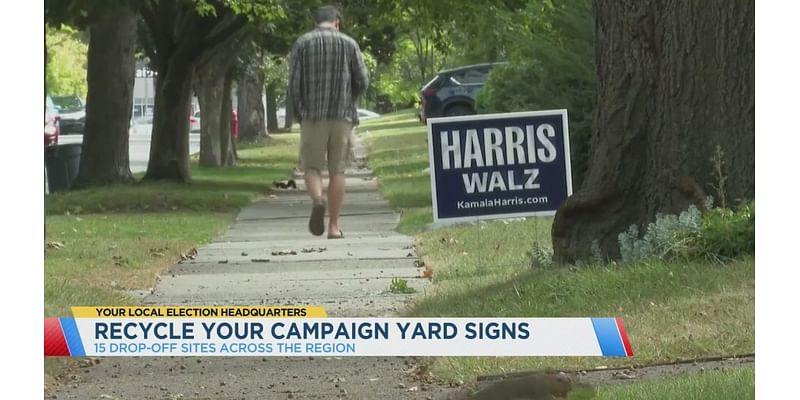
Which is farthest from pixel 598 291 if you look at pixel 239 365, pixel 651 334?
pixel 239 365

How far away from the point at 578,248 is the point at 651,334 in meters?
2.08

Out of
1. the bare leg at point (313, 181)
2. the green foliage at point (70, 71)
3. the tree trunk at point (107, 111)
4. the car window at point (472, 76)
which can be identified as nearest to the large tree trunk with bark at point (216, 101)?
the green foliage at point (70, 71)

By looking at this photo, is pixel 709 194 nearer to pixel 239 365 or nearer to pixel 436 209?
pixel 436 209

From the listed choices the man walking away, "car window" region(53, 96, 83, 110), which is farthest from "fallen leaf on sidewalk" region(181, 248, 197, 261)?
"car window" region(53, 96, 83, 110)

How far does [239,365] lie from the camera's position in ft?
23.4

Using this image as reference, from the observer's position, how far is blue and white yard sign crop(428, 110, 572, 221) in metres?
8.10

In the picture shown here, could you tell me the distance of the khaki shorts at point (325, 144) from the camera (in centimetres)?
721

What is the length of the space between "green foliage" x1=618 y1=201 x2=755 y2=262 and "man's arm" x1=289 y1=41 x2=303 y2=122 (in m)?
2.24

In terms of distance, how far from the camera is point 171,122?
22.4 metres

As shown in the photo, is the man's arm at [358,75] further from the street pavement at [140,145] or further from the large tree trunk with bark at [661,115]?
the street pavement at [140,145]

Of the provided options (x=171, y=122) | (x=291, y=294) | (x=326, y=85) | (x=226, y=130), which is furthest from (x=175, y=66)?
(x=326, y=85)

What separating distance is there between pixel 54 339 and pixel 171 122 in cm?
1590

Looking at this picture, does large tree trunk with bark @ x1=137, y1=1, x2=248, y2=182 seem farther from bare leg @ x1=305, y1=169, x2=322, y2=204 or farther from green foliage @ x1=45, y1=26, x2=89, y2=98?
bare leg @ x1=305, y1=169, x2=322, y2=204

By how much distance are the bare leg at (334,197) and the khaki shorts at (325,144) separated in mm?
102
